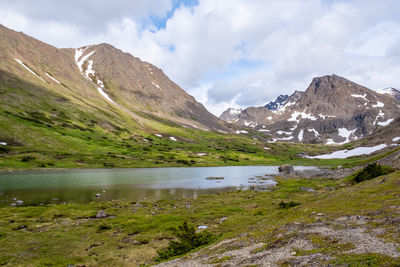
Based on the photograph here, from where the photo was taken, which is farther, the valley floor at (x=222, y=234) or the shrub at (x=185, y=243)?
the shrub at (x=185, y=243)

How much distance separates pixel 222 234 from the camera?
110 ft

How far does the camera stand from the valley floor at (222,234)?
15.9 metres

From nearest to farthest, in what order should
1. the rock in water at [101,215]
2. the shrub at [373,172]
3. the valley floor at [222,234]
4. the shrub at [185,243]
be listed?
the valley floor at [222,234] → the shrub at [185,243] → the rock in water at [101,215] → the shrub at [373,172]

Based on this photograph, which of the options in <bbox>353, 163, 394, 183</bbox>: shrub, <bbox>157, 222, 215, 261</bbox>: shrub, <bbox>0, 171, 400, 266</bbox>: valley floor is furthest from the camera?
<bbox>353, 163, 394, 183</bbox>: shrub

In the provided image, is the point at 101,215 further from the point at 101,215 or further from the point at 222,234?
the point at 222,234

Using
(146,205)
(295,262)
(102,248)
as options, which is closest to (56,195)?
(146,205)

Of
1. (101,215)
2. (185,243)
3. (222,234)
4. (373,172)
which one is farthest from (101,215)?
(373,172)

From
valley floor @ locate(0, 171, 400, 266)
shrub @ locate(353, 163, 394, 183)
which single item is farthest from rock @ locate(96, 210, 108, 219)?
shrub @ locate(353, 163, 394, 183)

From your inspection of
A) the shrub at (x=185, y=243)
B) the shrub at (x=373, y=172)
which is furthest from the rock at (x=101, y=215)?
the shrub at (x=373, y=172)

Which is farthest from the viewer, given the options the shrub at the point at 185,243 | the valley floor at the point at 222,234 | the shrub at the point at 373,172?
the shrub at the point at 373,172

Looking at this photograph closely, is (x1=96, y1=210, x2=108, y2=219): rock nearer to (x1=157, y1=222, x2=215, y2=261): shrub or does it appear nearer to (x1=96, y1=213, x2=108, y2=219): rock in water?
(x1=96, y1=213, x2=108, y2=219): rock in water

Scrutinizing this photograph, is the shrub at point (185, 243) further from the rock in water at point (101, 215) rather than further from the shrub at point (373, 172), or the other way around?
the shrub at point (373, 172)

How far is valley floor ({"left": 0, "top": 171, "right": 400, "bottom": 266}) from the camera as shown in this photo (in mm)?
15883

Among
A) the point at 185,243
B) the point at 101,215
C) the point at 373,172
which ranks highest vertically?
the point at 373,172
